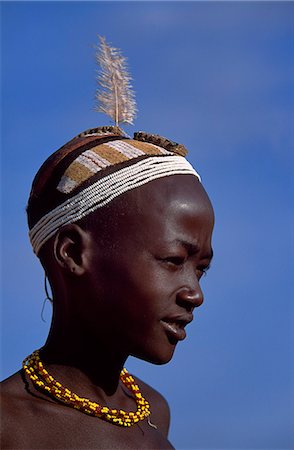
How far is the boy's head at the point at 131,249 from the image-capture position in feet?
11.7

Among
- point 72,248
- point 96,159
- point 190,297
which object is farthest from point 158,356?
point 96,159

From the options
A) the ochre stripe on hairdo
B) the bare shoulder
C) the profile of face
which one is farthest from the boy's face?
the bare shoulder

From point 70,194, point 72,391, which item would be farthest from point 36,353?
point 70,194

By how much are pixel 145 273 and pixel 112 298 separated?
0.18 metres

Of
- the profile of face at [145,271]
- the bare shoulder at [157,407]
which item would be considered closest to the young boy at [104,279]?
the profile of face at [145,271]

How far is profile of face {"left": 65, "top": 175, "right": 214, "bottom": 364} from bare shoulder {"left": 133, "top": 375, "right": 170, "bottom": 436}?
A: 81 cm

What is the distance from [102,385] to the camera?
3.82 m

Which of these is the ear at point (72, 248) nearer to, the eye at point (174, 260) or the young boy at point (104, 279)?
the young boy at point (104, 279)

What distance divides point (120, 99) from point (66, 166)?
2.73ft

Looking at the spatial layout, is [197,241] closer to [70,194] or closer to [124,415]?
[70,194]

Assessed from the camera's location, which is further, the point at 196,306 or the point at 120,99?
the point at 120,99

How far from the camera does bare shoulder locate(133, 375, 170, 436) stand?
4.36 metres

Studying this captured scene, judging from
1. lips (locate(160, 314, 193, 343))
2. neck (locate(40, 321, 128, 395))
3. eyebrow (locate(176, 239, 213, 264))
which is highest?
eyebrow (locate(176, 239, 213, 264))

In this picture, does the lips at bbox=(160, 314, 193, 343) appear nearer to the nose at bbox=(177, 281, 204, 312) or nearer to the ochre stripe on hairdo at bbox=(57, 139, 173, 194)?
the nose at bbox=(177, 281, 204, 312)
